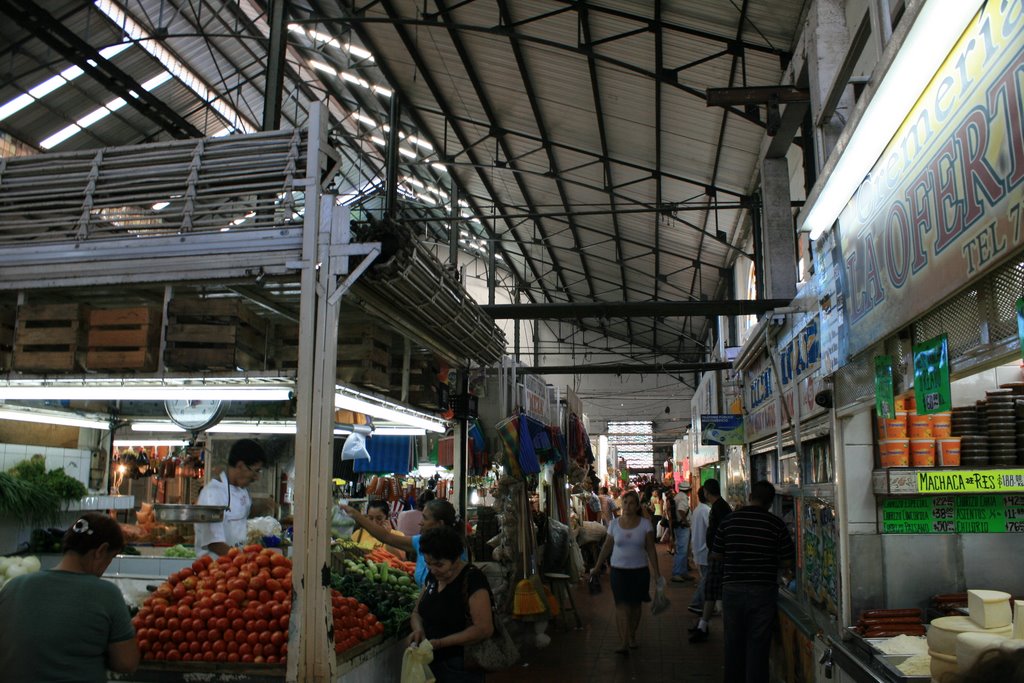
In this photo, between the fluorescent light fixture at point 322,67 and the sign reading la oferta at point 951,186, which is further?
the fluorescent light fixture at point 322,67

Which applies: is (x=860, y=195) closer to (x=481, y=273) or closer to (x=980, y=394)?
(x=980, y=394)

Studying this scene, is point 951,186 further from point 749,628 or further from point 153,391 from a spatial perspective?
point 153,391

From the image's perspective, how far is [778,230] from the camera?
287 inches

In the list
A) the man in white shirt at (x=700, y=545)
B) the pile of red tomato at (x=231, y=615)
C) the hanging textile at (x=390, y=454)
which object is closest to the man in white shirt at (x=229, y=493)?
the pile of red tomato at (x=231, y=615)

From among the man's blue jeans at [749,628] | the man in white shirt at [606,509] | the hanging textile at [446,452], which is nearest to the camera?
the man's blue jeans at [749,628]

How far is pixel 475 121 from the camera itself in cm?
1252

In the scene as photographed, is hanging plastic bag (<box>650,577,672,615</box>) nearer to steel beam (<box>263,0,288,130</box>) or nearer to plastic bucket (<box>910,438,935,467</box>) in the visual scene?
plastic bucket (<box>910,438,935,467</box>)

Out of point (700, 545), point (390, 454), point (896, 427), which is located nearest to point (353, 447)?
point (390, 454)

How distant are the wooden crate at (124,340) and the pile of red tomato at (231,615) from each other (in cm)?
119

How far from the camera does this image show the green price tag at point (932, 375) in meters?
2.99

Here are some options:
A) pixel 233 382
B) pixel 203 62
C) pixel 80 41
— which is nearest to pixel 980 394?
pixel 233 382

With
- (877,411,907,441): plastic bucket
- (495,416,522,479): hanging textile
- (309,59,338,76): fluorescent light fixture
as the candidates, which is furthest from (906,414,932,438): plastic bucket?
(309,59,338,76): fluorescent light fixture

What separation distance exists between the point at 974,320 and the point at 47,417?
5838mm

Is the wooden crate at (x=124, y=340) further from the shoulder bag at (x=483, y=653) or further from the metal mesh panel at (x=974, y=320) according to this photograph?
the metal mesh panel at (x=974, y=320)
